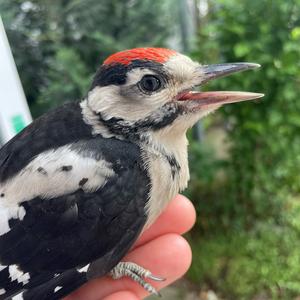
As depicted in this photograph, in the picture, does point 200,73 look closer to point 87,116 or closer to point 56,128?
point 87,116

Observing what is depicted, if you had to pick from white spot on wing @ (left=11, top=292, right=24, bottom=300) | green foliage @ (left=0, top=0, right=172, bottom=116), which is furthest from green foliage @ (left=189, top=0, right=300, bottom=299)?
white spot on wing @ (left=11, top=292, right=24, bottom=300)

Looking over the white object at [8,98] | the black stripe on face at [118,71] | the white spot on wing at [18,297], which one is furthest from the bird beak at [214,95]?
the white spot on wing at [18,297]

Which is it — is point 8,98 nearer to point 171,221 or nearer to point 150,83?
point 150,83

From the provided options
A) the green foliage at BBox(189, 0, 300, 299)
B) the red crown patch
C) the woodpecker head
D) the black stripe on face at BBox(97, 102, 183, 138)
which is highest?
the red crown patch

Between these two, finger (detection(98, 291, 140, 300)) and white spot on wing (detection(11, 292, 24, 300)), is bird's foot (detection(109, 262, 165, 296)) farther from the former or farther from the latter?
white spot on wing (detection(11, 292, 24, 300))

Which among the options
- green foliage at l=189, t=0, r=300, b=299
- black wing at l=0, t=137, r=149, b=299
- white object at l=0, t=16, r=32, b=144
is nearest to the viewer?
black wing at l=0, t=137, r=149, b=299

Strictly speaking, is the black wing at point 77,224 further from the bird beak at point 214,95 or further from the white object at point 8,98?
the white object at point 8,98

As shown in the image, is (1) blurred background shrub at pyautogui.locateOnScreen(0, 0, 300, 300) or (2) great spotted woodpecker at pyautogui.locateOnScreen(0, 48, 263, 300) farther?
(1) blurred background shrub at pyautogui.locateOnScreen(0, 0, 300, 300)

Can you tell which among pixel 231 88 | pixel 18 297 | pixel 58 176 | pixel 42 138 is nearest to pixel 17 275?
pixel 18 297
